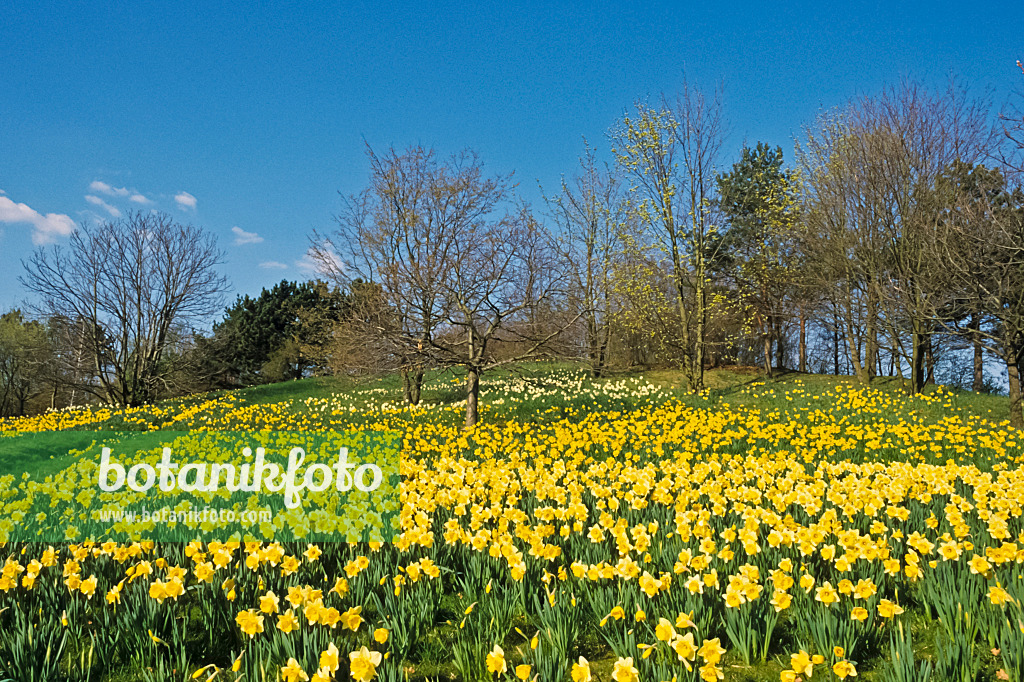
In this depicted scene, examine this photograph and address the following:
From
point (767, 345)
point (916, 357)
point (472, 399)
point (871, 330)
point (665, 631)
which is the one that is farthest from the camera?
point (767, 345)

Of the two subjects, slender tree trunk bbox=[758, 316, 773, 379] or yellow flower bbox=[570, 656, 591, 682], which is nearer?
yellow flower bbox=[570, 656, 591, 682]

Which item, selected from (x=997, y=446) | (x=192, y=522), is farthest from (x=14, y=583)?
(x=997, y=446)

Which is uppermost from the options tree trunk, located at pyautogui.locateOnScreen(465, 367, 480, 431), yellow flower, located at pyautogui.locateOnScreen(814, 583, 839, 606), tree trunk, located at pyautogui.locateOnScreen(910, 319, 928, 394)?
tree trunk, located at pyautogui.locateOnScreen(910, 319, 928, 394)

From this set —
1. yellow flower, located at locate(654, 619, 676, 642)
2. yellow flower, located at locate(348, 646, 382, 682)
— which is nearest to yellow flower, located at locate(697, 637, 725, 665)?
yellow flower, located at locate(654, 619, 676, 642)

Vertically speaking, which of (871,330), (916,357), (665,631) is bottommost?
(665,631)

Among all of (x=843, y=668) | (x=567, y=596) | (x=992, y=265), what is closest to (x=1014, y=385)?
(x=992, y=265)

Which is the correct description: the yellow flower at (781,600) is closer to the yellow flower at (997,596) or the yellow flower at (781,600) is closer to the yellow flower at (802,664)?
the yellow flower at (802,664)

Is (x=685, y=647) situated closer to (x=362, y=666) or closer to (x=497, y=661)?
(x=497, y=661)

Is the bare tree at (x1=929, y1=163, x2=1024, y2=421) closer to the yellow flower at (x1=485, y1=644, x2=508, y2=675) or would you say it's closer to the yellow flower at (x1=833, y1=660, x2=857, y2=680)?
the yellow flower at (x1=833, y1=660, x2=857, y2=680)

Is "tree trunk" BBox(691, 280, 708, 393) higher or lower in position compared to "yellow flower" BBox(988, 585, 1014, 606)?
higher

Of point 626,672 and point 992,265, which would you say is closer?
point 626,672

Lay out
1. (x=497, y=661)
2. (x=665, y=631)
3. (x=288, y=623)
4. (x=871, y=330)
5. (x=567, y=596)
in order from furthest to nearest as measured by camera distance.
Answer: (x=871, y=330) → (x=567, y=596) → (x=288, y=623) → (x=665, y=631) → (x=497, y=661)

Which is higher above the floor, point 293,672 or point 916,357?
point 916,357

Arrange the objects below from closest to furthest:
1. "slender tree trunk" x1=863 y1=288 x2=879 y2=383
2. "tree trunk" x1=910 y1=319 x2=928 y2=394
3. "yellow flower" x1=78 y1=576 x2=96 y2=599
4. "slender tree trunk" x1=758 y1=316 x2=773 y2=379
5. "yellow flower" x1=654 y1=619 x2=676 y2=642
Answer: "yellow flower" x1=654 y1=619 x2=676 y2=642 < "yellow flower" x1=78 y1=576 x2=96 y2=599 < "tree trunk" x1=910 y1=319 x2=928 y2=394 < "slender tree trunk" x1=863 y1=288 x2=879 y2=383 < "slender tree trunk" x1=758 y1=316 x2=773 y2=379
